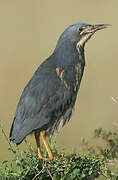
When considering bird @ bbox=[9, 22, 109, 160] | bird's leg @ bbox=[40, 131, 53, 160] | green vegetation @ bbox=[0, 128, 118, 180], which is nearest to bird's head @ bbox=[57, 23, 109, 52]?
bird @ bbox=[9, 22, 109, 160]

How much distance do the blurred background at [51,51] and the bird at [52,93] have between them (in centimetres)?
152

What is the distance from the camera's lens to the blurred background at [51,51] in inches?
378

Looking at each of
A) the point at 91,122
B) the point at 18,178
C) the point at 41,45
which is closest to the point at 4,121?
the point at 91,122

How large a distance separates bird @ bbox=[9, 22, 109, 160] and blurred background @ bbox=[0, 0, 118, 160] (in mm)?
1516

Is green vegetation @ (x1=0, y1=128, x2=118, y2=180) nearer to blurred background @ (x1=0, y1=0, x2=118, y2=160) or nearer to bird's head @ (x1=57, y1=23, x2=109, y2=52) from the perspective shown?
bird's head @ (x1=57, y1=23, x2=109, y2=52)

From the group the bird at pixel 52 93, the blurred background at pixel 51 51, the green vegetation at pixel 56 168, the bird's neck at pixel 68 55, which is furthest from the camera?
the blurred background at pixel 51 51

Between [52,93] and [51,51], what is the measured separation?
6.67 meters

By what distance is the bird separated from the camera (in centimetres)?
568

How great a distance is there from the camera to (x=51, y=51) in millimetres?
12383

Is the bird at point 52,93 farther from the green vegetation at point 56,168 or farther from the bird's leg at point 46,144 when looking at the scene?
the green vegetation at point 56,168

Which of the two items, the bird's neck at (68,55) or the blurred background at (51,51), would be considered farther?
the blurred background at (51,51)

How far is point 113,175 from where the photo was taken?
4.64 meters

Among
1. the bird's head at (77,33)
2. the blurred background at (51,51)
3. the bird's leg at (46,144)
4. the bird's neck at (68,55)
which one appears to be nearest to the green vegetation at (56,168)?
the bird's leg at (46,144)

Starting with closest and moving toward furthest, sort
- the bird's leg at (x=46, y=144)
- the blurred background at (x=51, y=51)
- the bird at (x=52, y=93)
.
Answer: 1. the bird's leg at (x=46, y=144)
2. the bird at (x=52, y=93)
3. the blurred background at (x=51, y=51)
